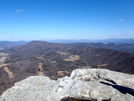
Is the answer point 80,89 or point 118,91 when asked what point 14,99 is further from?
point 118,91

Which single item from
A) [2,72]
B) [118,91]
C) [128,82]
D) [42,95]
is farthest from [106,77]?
[2,72]

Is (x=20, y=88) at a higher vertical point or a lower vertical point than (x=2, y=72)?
higher

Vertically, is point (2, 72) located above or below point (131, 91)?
below

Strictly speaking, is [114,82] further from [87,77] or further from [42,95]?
[42,95]

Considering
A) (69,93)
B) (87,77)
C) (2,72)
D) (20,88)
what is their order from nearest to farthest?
(69,93) → (20,88) → (87,77) → (2,72)

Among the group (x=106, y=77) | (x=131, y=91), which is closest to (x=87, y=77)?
(x=106, y=77)

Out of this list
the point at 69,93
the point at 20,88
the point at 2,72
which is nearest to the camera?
the point at 69,93

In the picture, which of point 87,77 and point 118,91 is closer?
point 118,91

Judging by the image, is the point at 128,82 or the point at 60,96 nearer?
the point at 60,96

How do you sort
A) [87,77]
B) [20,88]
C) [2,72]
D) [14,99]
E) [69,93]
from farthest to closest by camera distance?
[2,72] → [87,77] → [20,88] → [69,93] → [14,99]
